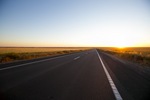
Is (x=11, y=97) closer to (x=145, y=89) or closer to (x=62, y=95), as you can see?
(x=62, y=95)

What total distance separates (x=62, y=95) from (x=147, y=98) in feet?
8.51

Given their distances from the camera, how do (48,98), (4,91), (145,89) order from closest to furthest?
(48,98)
(4,91)
(145,89)

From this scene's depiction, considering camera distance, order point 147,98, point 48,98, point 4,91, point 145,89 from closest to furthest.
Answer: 1. point 48,98
2. point 147,98
3. point 4,91
4. point 145,89

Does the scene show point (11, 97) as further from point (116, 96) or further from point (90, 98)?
point (116, 96)

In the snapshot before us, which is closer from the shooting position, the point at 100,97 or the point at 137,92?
the point at 100,97

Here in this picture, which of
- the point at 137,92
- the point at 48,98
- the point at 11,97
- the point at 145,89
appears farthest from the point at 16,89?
the point at 145,89

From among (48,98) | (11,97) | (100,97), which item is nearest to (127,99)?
(100,97)

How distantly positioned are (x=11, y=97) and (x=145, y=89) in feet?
15.4

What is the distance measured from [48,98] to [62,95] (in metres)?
0.54

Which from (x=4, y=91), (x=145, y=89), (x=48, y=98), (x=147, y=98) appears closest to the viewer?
(x=48, y=98)

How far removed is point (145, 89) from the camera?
6.90 metres

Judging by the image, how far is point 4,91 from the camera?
610 cm

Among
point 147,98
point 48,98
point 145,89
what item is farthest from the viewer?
point 145,89

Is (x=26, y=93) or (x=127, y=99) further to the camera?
(x=26, y=93)
